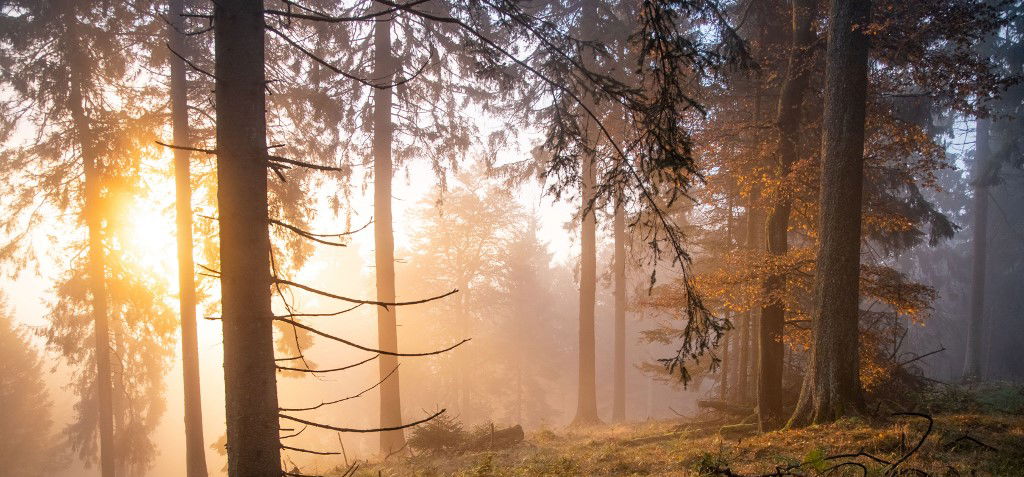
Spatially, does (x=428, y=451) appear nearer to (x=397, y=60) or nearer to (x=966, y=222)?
(x=397, y=60)

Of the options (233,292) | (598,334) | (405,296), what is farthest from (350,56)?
(598,334)

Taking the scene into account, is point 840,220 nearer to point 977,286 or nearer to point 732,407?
point 732,407

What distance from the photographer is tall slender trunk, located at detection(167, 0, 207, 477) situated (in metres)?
10.8

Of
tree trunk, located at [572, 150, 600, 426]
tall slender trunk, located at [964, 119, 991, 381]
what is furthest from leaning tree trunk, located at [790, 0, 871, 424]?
tall slender trunk, located at [964, 119, 991, 381]

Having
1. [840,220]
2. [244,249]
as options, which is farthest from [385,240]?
[840,220]

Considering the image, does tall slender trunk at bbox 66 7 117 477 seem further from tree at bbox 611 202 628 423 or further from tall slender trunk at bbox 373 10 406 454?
tree at bbox 611 202 628 423

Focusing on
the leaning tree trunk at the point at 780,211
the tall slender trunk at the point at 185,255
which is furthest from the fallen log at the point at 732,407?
the tall slender trunk at the point at 185,255

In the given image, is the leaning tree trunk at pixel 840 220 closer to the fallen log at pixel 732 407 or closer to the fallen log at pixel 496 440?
the fallen log at pixel 732 407

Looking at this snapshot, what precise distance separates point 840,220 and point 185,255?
500 inches

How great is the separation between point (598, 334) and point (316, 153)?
130 ft

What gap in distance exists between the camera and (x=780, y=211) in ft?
28.3

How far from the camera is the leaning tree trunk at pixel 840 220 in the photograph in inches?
272

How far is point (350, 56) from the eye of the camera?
12508 millimetres

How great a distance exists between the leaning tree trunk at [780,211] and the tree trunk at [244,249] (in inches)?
308
